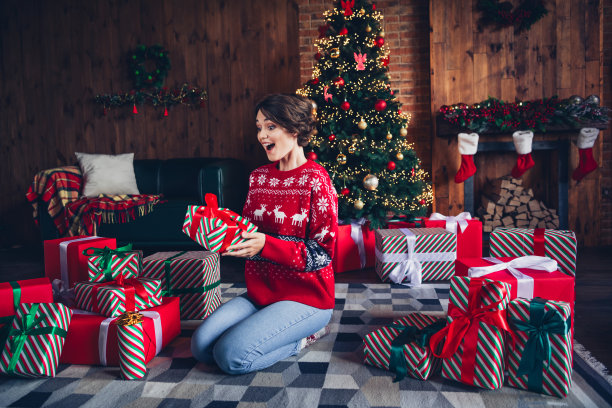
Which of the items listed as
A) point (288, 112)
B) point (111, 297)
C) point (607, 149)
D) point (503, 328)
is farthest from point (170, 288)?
point (607, 149)

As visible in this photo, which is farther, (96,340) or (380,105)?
(380,105)

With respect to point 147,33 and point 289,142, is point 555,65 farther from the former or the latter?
point 147,33

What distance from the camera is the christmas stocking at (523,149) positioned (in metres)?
3.64

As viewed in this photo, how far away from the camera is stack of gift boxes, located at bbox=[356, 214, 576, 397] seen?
1.36 meters

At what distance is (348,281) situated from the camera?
2.88 m

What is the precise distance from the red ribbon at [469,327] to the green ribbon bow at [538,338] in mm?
67

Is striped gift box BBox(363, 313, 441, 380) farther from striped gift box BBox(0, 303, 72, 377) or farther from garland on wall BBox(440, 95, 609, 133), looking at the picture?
garland on wall BBox(440, 95, 609, 133)

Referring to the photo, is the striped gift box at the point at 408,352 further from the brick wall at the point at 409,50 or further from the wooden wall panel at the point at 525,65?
the brick wall at the point at 409,50

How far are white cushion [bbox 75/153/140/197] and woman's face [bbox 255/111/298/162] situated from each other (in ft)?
8.83

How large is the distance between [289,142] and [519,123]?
2753 mm

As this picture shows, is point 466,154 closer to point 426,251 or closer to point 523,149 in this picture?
point 523,149

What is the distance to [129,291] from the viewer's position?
173cm

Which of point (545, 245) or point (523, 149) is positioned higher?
point (523, 149)

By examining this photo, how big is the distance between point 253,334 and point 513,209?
10.4 ft
